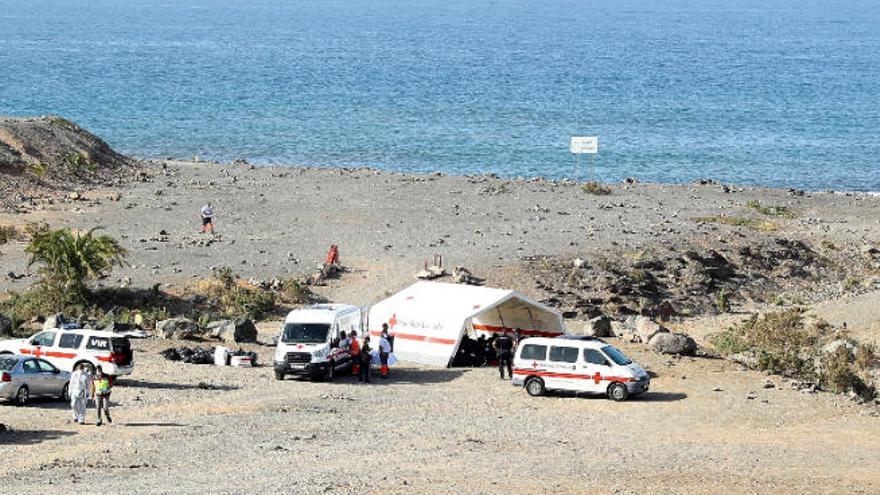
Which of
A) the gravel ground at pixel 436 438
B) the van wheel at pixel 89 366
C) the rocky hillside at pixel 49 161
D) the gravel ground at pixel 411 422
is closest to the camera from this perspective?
the gravel ground at pixel 436 438

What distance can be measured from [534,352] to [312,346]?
5.57m

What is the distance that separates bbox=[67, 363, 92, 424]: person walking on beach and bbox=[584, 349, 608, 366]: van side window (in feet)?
39.1

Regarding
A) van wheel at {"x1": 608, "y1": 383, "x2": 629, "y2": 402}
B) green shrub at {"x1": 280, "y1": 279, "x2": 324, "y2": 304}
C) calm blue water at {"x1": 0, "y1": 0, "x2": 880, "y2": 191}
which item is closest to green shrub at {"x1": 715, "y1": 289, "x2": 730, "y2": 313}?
green shrub at {"x1": 280, "y1": 279, "x2": 324, "y2": 304}

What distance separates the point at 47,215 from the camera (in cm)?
6022

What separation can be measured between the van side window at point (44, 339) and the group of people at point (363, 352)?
23.1ft

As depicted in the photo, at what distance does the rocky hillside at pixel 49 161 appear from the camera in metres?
65.1

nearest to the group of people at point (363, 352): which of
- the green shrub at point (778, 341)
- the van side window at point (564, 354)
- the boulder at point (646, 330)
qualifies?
the van side window at point (564, 354)

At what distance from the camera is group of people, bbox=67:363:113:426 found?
101 ft

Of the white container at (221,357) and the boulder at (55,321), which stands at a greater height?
the boulder at (55,321)

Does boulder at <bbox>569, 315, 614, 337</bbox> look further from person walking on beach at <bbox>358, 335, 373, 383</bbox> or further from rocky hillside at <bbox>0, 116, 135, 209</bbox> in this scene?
rocky hillside at <bbox>0, 116, 135, 209</bbox>

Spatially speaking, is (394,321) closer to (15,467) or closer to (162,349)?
(162,349)

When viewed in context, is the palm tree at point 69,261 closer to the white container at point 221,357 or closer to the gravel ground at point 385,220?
the gravel ground at point 385,220

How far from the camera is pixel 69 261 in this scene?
1779 inches

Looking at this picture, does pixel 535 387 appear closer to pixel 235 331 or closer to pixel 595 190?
pixel 235 331
